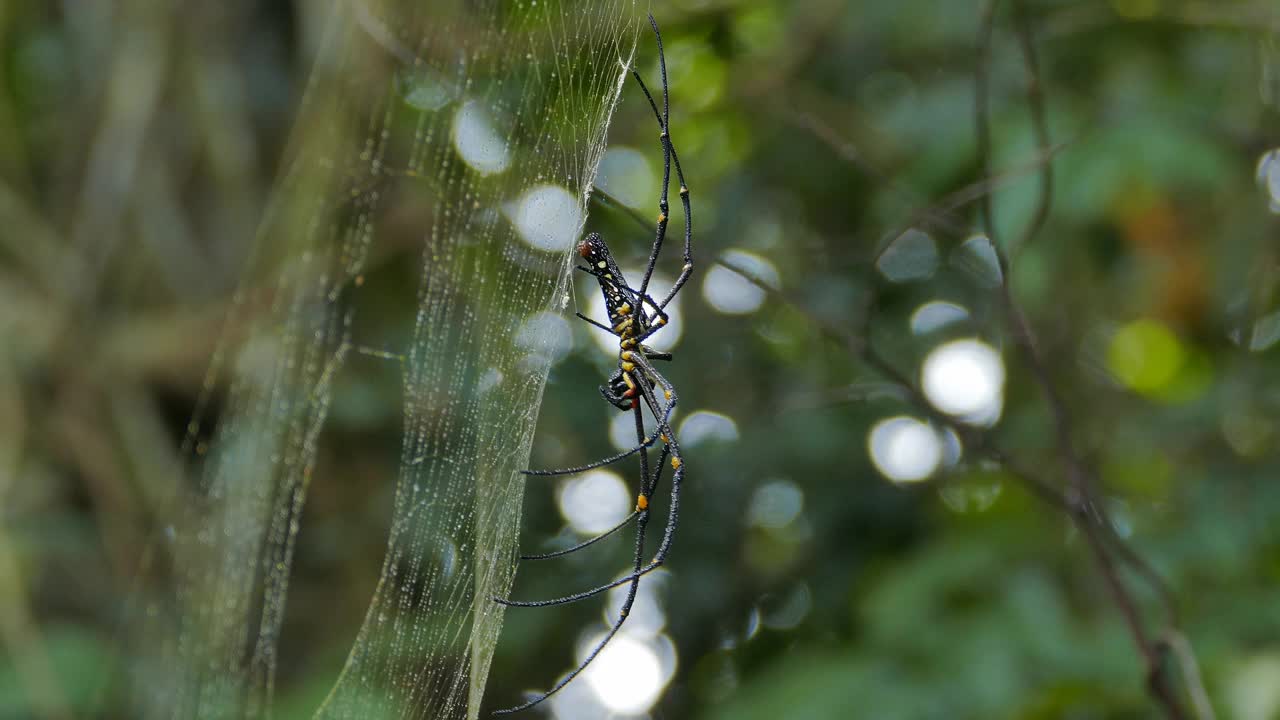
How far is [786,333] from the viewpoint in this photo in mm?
4402

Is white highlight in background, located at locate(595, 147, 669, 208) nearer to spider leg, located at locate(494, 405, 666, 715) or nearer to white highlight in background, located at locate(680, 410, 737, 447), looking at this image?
white highlight in background, located at locate(680, 410, 737, 447)

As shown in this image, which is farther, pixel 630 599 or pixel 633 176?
pixel 633 176

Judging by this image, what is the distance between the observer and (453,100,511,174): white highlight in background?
1.88 metres

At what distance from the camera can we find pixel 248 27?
477cm

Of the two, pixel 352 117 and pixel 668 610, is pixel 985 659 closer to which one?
pixel 668 610

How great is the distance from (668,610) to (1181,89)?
2.43 metres

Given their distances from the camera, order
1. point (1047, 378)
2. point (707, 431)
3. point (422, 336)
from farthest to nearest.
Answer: point (707, 431), point (422, 336), point (1047, 378)

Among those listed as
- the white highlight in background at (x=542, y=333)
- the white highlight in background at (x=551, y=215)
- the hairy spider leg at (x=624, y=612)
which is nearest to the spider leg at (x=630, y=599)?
the hairy spider leg at (x=624, y=612)

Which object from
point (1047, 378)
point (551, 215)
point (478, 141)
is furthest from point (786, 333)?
point (551, 215)

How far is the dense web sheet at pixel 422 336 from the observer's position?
163 centimetres

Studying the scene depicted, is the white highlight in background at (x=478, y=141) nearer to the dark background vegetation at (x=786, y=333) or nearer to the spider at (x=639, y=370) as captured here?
A: the spider at (x=639, y=370)

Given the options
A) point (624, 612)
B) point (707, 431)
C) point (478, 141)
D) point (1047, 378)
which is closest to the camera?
point (624, 612)

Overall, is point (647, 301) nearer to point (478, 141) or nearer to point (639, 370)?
point (639, 370)

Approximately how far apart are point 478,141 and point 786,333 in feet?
8.07
